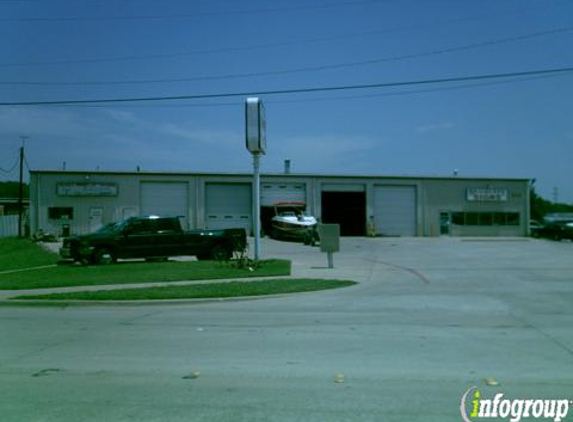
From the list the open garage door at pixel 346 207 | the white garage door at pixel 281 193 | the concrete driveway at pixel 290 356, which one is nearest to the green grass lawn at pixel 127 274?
the concrete driveway at pixel 290 356

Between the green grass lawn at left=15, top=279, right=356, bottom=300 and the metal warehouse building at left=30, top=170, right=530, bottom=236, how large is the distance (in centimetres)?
3077

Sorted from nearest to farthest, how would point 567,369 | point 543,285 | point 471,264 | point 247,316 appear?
point 567,369 → point 247,316 → point 543,285 → point 471,264

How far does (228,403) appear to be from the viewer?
19.8 feet

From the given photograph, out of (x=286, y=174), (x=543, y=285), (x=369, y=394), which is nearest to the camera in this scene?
(x=369, y=394)

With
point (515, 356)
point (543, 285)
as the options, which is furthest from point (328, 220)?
point (515, 356)

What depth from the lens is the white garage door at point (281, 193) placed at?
47.9 metres

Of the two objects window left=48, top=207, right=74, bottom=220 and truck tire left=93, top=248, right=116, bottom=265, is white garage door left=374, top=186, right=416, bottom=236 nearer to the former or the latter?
window left=48, top=207, right=74, bottom=220

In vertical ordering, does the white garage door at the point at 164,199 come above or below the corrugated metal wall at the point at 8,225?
above

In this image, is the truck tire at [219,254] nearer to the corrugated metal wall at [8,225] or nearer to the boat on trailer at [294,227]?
the boat on trailer at [294,227]

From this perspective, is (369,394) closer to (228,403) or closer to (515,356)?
(228,403)

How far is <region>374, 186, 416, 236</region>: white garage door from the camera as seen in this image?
163ft

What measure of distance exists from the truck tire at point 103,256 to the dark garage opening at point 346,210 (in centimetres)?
2907

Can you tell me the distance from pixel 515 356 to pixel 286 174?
4063 centimetres

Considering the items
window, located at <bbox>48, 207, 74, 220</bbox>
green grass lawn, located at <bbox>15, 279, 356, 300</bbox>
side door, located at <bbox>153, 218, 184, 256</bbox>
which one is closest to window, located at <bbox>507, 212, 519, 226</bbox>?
side door, located at <bbox>153, 218, 184, 256</bbox>
